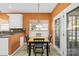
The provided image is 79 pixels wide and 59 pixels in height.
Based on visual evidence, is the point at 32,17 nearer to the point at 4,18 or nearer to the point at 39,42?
the point at 4,18

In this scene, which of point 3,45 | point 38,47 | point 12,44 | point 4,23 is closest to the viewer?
point 3,45

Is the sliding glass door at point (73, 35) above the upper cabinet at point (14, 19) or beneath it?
beneath

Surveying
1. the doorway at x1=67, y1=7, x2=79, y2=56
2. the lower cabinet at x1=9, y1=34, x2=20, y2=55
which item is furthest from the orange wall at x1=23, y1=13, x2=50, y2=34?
the doorway at x1=67, y1=7, x2=79, y2=56

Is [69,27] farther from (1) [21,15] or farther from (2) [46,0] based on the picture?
(1) [21,15]

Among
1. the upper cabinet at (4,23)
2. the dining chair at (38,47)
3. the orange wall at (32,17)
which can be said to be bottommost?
the dining chair at (38,47)

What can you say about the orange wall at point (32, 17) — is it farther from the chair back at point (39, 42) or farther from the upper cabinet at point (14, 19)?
the chair back at point (39, 42)

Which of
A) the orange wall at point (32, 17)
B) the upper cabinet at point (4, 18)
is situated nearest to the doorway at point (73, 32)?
→ the upper cabinet at point (4, 18)

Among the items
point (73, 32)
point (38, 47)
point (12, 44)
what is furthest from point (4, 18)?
point (73, 32)

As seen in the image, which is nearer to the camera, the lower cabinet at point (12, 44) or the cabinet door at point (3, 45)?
the cabinet door at point (3, 45)

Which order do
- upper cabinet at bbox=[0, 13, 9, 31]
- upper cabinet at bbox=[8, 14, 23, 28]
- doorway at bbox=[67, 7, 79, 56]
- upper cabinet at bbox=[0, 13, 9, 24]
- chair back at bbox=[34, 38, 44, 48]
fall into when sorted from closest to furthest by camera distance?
doorway at bbox=[67, 7, 79, 56] < chair back at bbox=[34, 38, 44, 48] < upper cabinet at bbox=[0, 13, 9, 24] < upper cabinet at bbox=[8, 14, 23, 28] < upper cabinet at bbox=[0, 13, 9, 31]

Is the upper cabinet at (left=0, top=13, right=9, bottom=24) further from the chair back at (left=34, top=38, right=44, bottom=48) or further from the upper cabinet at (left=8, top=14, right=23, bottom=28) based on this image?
the chair back at (left=34, top=38, right=44, bottom=48)

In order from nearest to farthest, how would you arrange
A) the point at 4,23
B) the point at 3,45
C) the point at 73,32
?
the point at 73,32 < the point at 3,45 < the point at 4,23

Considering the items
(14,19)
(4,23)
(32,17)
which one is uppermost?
(32,17)

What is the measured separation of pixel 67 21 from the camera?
492 centimetres
